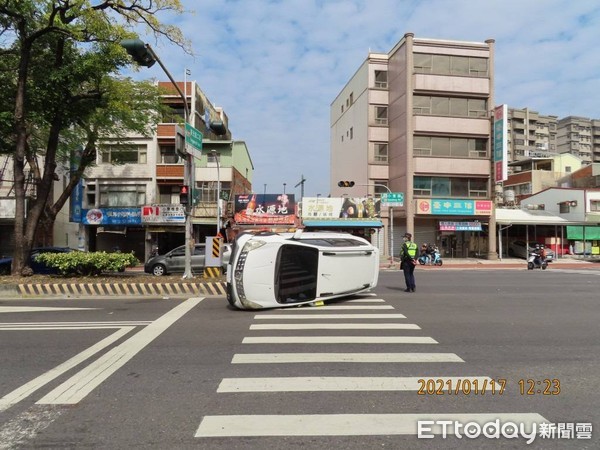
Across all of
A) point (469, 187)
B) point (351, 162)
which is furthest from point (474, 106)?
point (351, 162)

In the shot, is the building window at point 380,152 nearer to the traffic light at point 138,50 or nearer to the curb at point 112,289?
the curb at point 112,289

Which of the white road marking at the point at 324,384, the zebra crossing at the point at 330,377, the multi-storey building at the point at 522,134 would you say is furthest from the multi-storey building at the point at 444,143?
the multi-storey building at the point at 522,134

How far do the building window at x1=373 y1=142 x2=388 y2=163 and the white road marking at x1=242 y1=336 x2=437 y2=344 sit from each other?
3197cm

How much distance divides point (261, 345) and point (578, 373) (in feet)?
14.1

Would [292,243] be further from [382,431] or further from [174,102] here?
[174,102]

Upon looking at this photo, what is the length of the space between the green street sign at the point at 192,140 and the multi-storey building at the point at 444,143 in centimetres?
2261

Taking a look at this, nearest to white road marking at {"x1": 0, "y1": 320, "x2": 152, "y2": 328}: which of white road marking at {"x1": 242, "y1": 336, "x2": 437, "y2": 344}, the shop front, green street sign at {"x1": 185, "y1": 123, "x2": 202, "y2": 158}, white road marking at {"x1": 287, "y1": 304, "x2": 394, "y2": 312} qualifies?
white road marking at {"x1": 242, "y1": 336, "x2": 437, "y2": 344}

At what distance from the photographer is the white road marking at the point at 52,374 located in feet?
15.3

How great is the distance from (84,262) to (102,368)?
972 cm

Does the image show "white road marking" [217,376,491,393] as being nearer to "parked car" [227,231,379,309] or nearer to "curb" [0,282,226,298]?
"parked car" [227,231,379,309]

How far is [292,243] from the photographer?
10031 millimetres

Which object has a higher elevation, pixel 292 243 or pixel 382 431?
pixel 292 243

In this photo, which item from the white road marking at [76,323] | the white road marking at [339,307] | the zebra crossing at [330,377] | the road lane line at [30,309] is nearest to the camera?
the zebra crossing at [330,377]

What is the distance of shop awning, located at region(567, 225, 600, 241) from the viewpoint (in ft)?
115
